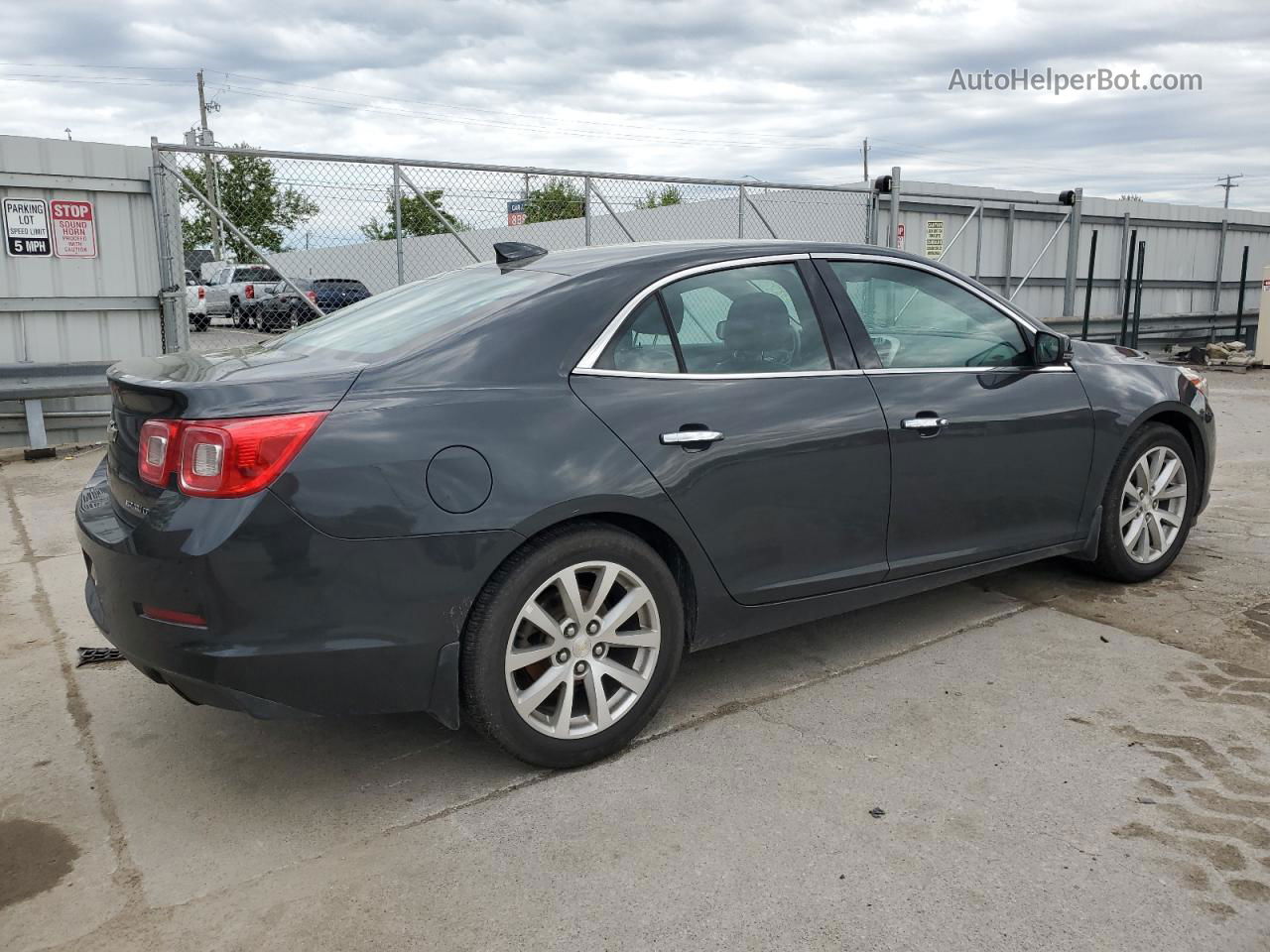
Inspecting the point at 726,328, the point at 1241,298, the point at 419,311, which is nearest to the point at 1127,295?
the point at 1241,298

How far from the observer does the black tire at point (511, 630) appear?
2.92 metres

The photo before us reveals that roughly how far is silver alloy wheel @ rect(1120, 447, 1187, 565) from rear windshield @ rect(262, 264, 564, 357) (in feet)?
9.44

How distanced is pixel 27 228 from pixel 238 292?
3148 mm

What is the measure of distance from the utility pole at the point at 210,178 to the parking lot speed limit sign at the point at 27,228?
52.4 inches

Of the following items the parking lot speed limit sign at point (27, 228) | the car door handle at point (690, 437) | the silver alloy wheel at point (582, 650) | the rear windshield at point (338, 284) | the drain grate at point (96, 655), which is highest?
the parking lot speed limit sign at point (27, 228)

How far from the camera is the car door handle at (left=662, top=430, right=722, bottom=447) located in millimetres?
3211

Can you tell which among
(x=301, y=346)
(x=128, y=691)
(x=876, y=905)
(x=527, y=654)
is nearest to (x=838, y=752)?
(x=876, y=905)

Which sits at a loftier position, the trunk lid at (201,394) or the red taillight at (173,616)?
the trunk lid at (201,394)

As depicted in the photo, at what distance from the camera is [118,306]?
30.0ft

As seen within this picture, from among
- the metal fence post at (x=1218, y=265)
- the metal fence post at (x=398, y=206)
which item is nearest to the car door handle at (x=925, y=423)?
the metal fence post at (x=398, y=206)

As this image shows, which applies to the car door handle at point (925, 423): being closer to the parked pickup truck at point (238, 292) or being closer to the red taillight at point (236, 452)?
the red taillight at point (236, 452)

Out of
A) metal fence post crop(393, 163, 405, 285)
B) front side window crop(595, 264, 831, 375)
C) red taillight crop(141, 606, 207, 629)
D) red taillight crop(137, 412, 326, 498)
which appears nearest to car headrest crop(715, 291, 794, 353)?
front side window crop(595, 264, 831, 375)

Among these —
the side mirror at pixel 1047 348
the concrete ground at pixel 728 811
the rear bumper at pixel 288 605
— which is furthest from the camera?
the side mirror at pixel 1047 348

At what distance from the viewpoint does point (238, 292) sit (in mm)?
11820
